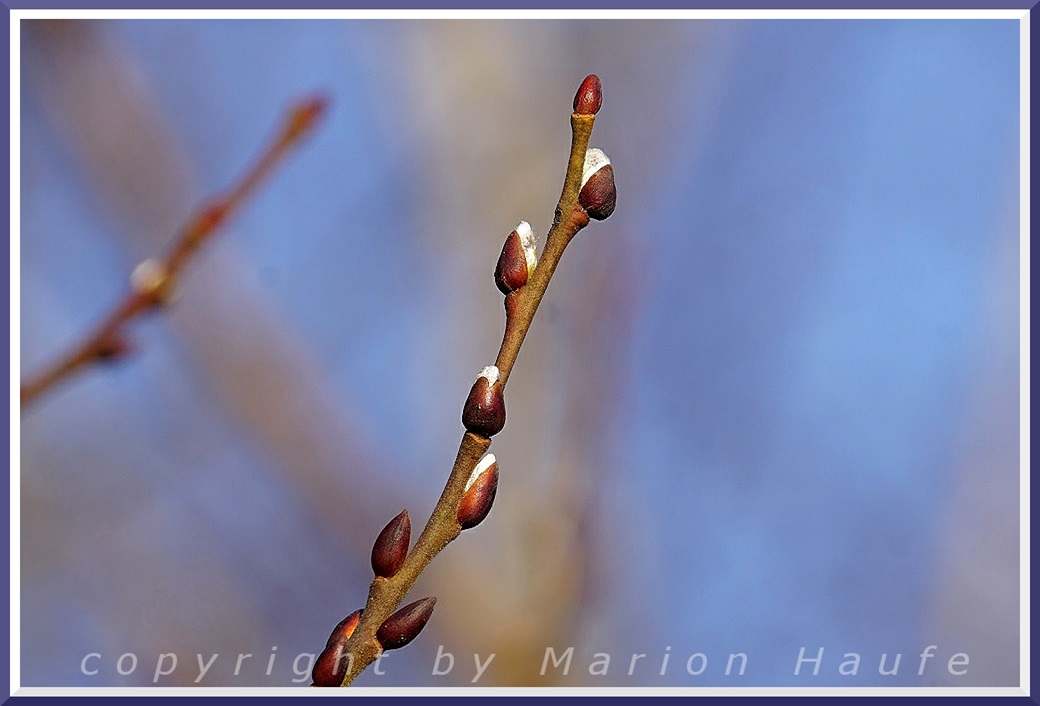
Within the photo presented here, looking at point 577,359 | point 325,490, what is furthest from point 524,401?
point 325,490

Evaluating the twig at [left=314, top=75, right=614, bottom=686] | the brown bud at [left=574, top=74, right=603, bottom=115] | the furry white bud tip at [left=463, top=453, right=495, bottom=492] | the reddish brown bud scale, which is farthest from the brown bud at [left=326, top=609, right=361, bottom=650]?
the brown bud at [left=574, top=74, right=603, bottom=115]

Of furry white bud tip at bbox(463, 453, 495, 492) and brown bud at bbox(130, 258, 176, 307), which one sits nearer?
brown bud at bbox(130, 258, 176, 307)

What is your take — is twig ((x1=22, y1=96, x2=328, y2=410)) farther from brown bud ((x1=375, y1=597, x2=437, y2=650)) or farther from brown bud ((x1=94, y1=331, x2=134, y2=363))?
brown bud ((x1=375, y1=597, x2=437, y2=650))

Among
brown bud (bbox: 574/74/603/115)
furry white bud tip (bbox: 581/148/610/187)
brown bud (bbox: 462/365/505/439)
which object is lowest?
brown bud (bbox: 462/365/505/439)

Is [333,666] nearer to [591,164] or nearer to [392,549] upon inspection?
[392,549]

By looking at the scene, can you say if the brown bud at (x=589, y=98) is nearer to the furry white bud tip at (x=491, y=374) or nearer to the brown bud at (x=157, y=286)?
the furry white bud tip at (x=491, y=374)

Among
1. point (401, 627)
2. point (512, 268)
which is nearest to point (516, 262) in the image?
point (512, 268)

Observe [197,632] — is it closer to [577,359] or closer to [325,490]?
[325,490]

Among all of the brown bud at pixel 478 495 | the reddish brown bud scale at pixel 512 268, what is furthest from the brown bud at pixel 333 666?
the reddish brown bud scale at pixel 512 268
